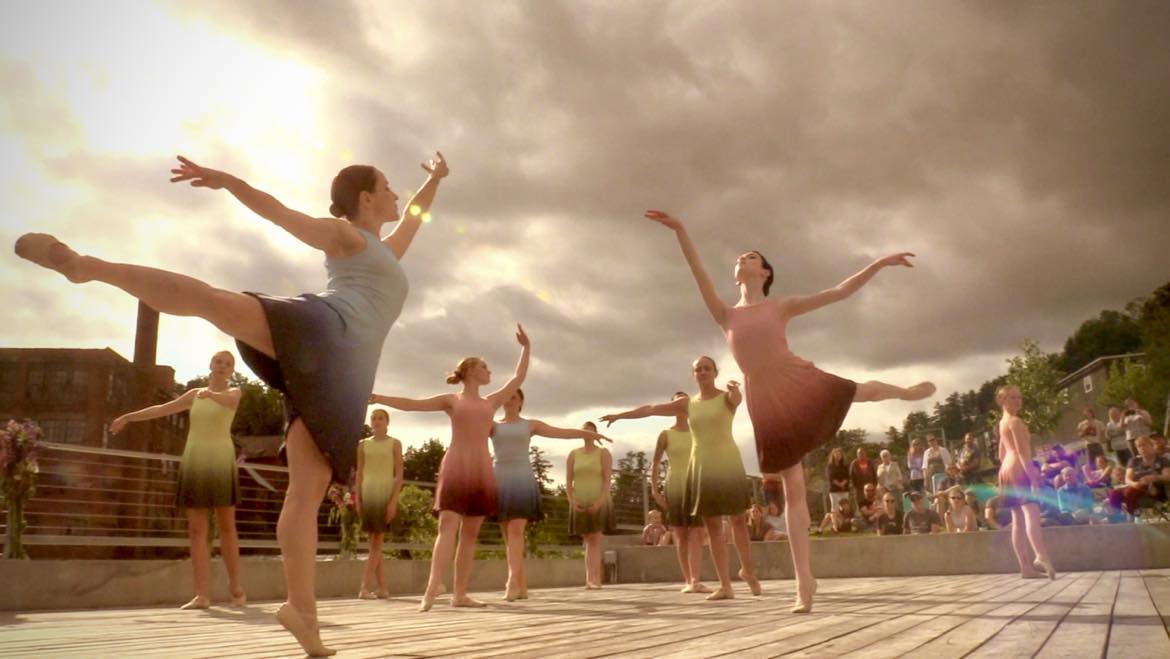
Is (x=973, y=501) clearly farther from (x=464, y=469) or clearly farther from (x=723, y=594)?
(x=464, y=469)

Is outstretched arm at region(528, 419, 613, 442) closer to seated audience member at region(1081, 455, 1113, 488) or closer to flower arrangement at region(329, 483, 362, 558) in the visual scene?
flower arrangement at region(329, 483, 362, 558)

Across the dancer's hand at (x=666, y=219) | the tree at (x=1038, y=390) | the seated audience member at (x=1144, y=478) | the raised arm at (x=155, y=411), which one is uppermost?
the tree at (x=1038, y=390)

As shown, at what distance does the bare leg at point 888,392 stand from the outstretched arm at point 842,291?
0.60 metres

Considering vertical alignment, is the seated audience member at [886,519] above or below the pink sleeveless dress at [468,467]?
below

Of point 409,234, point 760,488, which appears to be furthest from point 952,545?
point 409,234

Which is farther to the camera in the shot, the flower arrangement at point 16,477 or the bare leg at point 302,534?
the flower arrangement at point 16,477

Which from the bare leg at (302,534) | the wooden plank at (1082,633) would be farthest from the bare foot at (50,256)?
the wooden plank at (1082,633)

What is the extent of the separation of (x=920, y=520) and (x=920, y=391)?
11235 millimetres

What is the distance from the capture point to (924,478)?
Result: 1839cm

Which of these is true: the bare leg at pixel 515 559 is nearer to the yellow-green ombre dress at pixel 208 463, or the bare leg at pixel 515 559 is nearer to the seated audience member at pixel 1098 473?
the yellow-green ombre dress at pixel 208 463

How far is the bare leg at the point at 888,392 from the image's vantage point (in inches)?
222

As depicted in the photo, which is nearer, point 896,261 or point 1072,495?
point 896,261

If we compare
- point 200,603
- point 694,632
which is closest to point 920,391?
point 694,632

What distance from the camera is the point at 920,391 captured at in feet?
18.5
